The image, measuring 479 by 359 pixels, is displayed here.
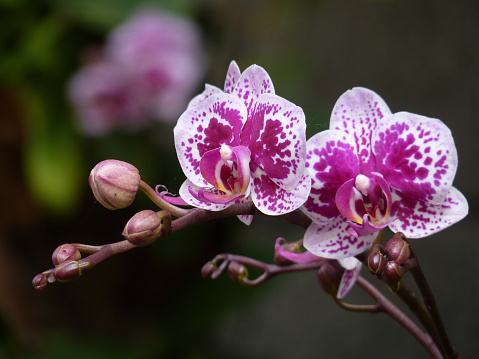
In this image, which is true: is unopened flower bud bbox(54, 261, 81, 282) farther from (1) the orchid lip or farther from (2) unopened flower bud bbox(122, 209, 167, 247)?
(1) the orchid lip

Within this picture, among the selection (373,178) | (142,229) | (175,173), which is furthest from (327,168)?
(175,173)

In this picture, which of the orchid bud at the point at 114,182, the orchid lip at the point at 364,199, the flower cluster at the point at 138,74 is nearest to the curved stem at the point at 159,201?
the orchid bud at the point at 114,182

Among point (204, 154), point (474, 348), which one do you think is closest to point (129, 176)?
point (204, 154)

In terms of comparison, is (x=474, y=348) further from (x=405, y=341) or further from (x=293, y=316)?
(x=293, y=316)

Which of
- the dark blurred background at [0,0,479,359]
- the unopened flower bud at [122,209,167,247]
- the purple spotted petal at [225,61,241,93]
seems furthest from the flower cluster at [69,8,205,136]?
the unopened flower bud at [122,209,167,247]

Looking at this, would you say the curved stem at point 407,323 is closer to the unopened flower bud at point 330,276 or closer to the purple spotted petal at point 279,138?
the unopened flower bud at point 330,276

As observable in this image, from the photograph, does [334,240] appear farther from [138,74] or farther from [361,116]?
[138,74]
